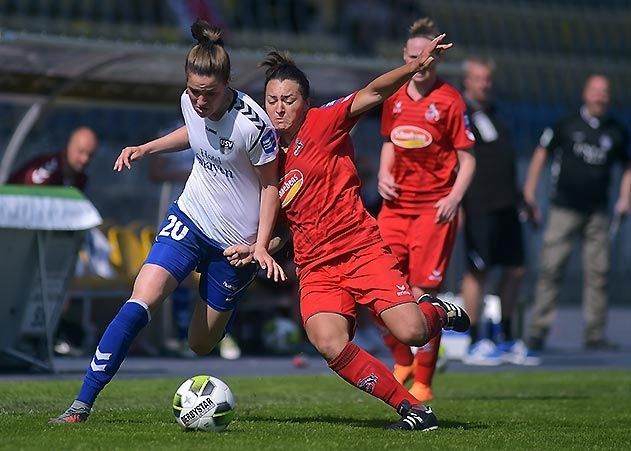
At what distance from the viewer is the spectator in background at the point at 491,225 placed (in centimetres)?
1431

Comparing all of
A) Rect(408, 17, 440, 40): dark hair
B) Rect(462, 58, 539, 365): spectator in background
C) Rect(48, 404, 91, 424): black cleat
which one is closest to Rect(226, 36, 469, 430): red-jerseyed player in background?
Rect(48, 404, 91, 424): black cleat

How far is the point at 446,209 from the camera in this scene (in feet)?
31.6

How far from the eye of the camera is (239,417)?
8.53 meters

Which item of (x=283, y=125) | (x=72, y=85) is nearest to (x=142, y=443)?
(x=283, y=125)

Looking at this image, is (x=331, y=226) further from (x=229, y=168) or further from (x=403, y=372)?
(x=403, y=372)

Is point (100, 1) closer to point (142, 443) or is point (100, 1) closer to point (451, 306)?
point (451, 306)

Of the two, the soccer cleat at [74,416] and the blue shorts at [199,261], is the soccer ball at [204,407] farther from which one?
the blue shorts at [199,261]

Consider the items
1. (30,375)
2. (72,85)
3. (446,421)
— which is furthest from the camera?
(72,85)

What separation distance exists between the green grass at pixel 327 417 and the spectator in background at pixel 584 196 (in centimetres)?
373

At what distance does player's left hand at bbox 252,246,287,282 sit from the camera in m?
7.51

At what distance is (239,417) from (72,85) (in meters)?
6.86

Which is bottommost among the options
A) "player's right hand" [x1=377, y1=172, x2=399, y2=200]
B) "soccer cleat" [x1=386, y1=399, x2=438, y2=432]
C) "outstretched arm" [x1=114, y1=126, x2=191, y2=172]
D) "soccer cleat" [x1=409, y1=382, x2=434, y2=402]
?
"soccer cleat" [x1=409, y1=382, x2=434, y2=402]

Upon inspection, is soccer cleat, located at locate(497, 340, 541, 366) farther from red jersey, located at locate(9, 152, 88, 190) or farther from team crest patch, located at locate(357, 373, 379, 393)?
team crest patch, located at locate(357, 373, 379, 393)

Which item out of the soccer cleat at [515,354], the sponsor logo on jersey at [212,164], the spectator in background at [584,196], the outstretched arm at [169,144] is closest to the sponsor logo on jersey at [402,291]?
the sponsor logo on jersey at [212,164]
